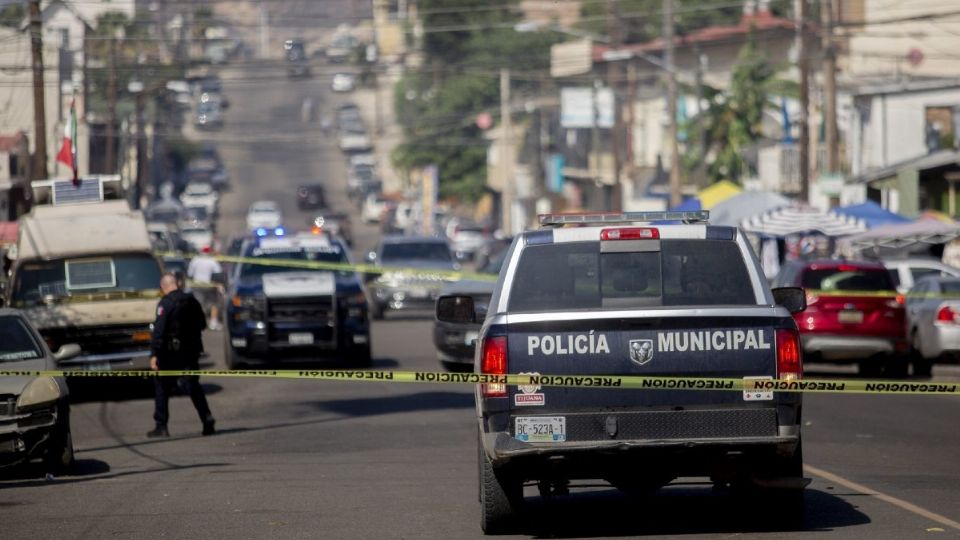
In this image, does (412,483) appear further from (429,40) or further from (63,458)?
(429,40)

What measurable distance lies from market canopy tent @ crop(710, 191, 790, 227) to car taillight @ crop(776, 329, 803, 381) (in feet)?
83.4

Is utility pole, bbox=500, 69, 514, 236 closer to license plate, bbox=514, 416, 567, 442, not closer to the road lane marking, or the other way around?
the road lane marking

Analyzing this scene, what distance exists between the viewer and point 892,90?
152 feet

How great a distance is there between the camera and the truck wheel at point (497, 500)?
9727 millimetres

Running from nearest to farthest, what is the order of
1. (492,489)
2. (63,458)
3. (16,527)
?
(492,489) < (16,527) < (63,458)

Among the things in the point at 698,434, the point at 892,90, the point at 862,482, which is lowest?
the point at 862,482

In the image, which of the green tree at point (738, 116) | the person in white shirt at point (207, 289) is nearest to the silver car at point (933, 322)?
the person in white shirt at point (207, 289)

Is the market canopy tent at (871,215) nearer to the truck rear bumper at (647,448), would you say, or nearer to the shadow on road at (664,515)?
the shadow on road at (664,515)

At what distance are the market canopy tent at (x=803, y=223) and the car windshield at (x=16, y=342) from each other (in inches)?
807

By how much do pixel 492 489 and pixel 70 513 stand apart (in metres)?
3.36

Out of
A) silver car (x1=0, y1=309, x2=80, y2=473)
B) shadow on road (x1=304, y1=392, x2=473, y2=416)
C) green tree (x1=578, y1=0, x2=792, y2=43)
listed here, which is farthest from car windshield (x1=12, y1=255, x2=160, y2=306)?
green tree (x1=578, y1=0, x2=792, y2=43)

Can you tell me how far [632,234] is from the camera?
378 inches

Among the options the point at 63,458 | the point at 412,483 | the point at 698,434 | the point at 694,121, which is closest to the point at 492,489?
the point at 698,434

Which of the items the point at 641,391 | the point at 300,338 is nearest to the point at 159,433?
the point at 300,338
